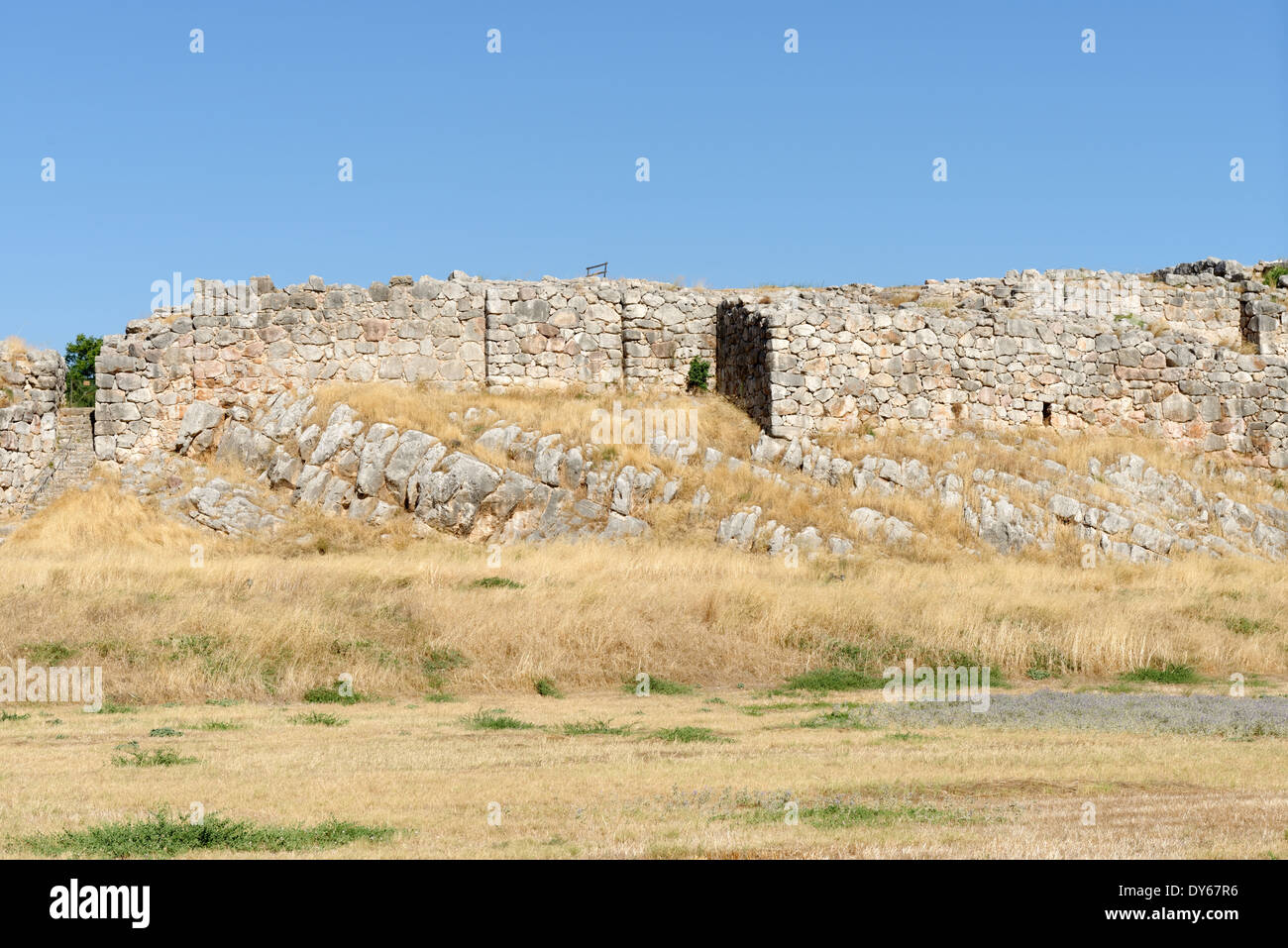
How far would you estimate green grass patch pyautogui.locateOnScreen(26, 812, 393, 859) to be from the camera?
9641 millimetres

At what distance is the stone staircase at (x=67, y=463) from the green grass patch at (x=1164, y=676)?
868 inches

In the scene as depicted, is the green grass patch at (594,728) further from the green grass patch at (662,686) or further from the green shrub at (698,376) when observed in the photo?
the green shrub at (698,376)

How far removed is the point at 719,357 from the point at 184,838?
83.3 ft

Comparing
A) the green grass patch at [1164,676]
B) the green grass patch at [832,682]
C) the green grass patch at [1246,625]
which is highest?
the green grass patch at [1246,625]

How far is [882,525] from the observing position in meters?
27.4

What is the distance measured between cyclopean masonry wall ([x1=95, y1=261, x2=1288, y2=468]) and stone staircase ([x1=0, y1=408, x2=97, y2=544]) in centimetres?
54

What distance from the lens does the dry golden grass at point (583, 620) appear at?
18.6m

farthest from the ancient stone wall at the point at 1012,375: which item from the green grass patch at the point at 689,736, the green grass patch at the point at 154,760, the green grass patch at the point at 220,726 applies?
the green grass patch at the point at 154,760

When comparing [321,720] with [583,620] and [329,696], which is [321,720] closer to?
[329,696]

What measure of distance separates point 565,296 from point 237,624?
16.1 metres

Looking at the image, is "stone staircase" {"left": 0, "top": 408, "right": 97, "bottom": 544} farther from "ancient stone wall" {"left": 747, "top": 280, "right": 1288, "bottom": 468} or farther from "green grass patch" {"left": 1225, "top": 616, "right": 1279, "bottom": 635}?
"green grass patch" {"left": 1225, "top": 616, "right": 1279, "bottom": 635}

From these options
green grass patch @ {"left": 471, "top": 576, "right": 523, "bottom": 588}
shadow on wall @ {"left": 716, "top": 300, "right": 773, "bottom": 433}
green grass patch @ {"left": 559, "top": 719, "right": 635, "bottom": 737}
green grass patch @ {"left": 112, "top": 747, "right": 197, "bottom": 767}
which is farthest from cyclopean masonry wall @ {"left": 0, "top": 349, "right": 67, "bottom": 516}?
green grass patch @ {"left": 559, "top": 719, "right": 635, "bottom": 737}
